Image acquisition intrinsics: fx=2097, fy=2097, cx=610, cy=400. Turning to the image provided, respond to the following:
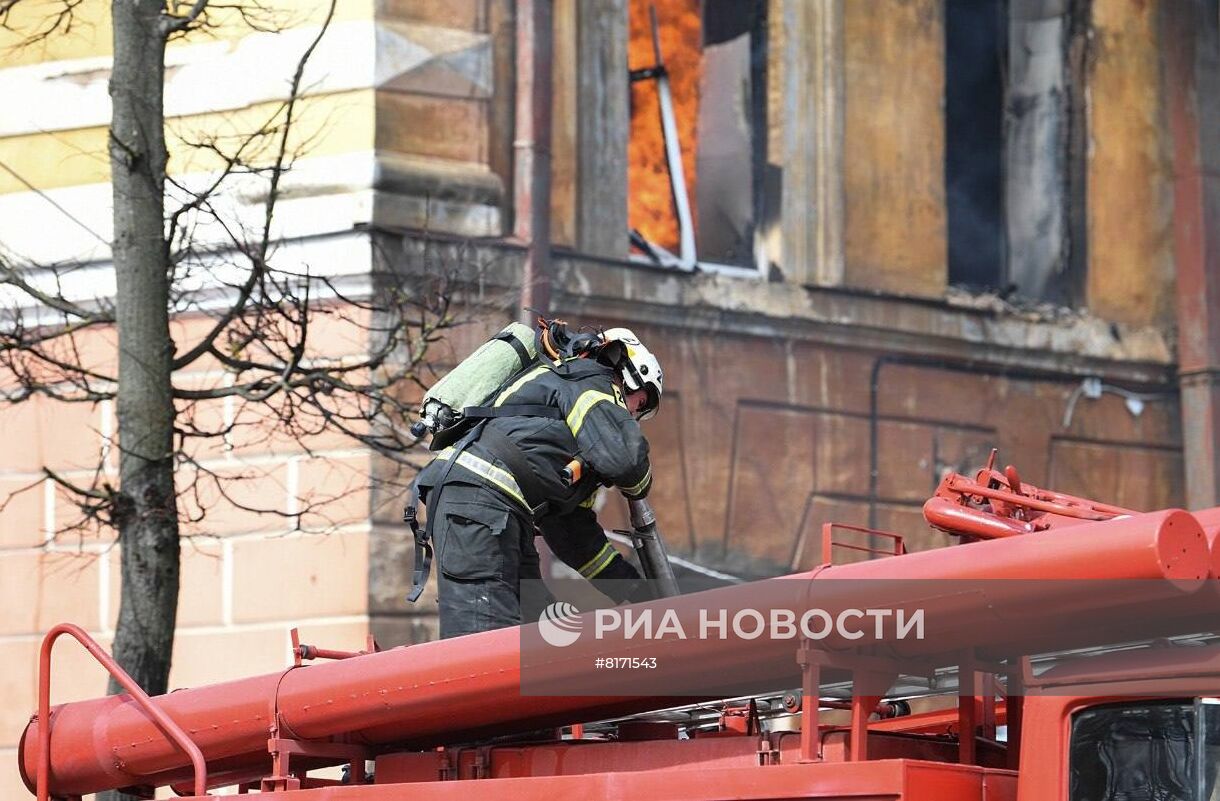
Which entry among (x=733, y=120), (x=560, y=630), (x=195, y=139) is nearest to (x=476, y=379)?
(x=560, y=630)

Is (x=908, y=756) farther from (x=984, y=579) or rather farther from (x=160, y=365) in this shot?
(x=160, y=365)

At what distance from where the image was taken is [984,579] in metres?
4.60

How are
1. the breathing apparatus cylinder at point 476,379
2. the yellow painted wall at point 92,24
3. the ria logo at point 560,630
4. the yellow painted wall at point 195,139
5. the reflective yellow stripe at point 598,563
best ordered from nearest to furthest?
the ria logo at point 560,630
the breathing apparatus cylinder at point 476,379
the reflective yellow stripe at point 598,563
the yellow painted wall at point 195,139
the yellow painted wall at point 92,24

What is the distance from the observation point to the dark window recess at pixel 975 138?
48.1 ft

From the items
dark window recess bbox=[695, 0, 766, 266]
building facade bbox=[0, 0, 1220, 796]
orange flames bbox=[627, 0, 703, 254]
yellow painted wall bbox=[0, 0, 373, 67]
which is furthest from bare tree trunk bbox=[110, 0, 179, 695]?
dark window recess bbox=[695, 0, 766, 266]

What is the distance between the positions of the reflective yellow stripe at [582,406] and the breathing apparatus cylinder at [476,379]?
14.4 inches

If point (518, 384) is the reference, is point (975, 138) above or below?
above

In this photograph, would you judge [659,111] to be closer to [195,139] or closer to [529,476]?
[195,139]

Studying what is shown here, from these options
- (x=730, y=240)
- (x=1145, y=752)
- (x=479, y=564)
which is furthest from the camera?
(x=730, y=240)

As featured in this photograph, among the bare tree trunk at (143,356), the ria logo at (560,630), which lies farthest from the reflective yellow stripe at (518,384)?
the bare tree trunk at (143,356)

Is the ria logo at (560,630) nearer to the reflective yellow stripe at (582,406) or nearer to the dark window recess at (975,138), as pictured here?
the reflective yellow stripe at (582,406)

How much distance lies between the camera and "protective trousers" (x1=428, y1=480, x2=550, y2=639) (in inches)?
241

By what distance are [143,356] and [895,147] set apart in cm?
699

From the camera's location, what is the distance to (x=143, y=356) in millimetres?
8227
